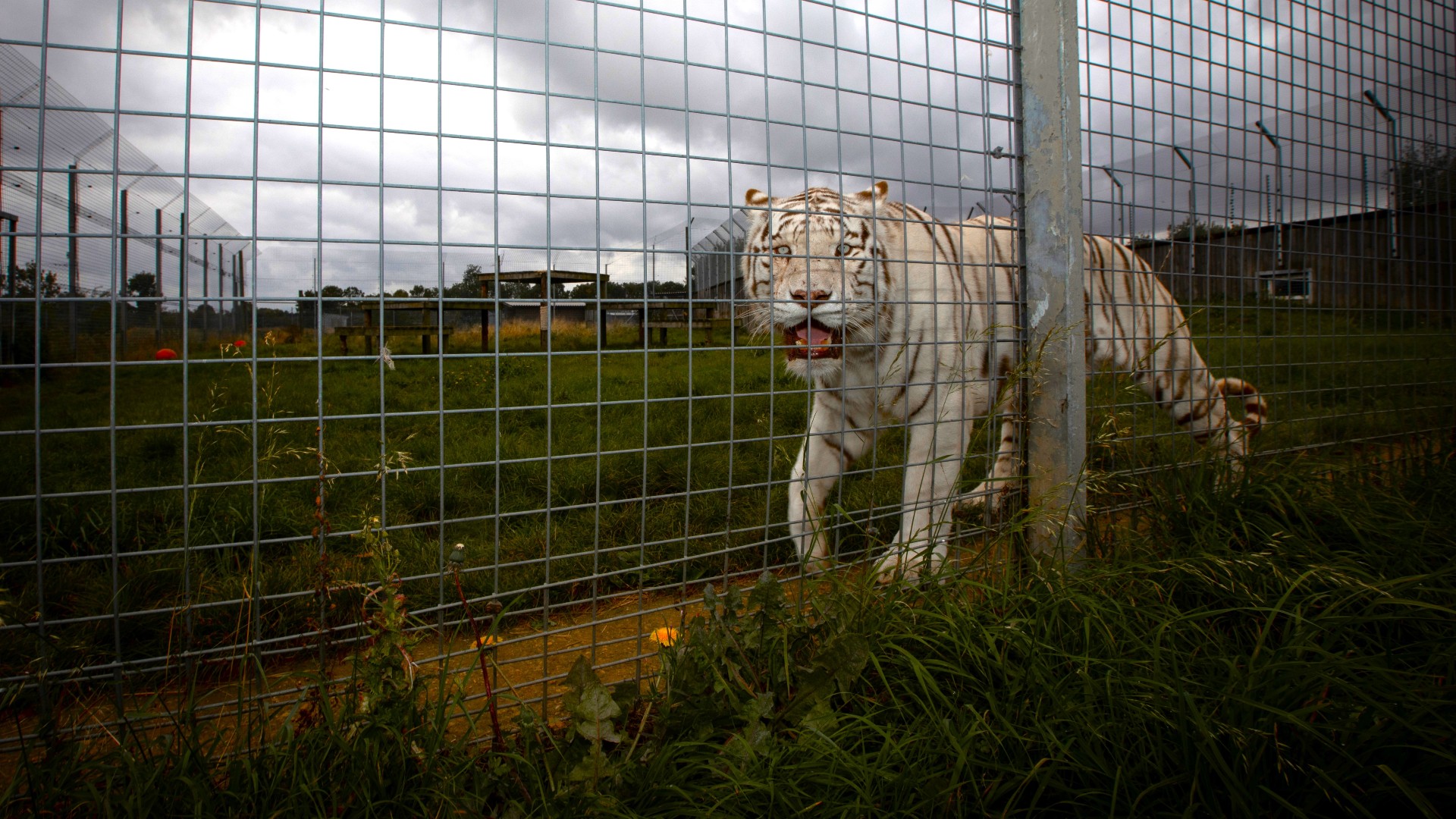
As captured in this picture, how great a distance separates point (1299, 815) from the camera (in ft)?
3.25

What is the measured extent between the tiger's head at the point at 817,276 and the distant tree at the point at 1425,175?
2657mm

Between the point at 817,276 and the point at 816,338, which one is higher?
the point at 817,276

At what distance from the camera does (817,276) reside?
2.51 meters

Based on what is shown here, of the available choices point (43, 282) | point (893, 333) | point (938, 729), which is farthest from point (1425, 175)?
point (43, 282)

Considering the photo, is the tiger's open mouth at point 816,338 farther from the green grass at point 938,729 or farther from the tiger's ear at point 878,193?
the green grass at point 938,729

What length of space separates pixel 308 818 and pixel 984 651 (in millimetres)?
1268

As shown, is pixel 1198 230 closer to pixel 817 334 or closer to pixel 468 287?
pixel 817 334

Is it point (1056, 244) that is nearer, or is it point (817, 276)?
point (1056, 244)

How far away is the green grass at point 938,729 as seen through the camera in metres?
1.09

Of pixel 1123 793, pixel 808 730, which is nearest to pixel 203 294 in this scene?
pixel 808 730

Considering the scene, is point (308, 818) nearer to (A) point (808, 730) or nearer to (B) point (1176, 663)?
(A) point (808, 730)

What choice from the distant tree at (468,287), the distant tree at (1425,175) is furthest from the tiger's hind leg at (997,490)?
the distant tree at (1425,175)

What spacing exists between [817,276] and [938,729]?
165cm

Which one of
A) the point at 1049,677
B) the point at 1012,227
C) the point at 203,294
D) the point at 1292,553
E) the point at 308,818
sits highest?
the point at 1012,227
